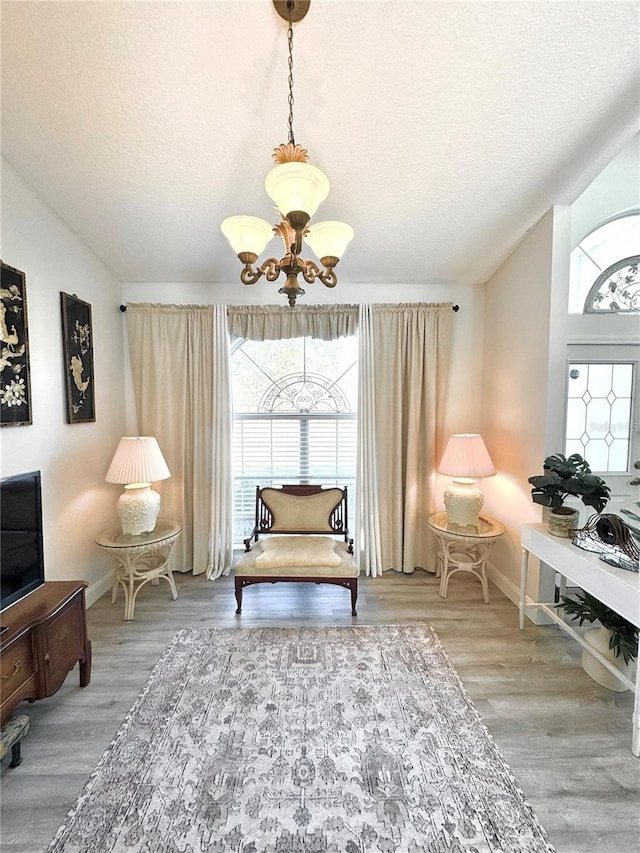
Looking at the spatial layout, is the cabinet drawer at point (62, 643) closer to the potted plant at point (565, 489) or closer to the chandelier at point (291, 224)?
the chandelier at point (291, 224)

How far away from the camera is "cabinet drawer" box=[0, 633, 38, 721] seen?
1.58 meters

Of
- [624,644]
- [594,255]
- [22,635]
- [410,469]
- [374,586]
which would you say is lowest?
[374,586]

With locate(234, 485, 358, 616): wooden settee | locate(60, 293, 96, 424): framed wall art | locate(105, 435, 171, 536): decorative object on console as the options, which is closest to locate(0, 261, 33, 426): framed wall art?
locate(60, 293, 96, 424): framed wall art

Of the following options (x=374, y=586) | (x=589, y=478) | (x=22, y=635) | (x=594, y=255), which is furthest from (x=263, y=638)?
(x=594, y=255)

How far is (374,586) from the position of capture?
3199 millimetres

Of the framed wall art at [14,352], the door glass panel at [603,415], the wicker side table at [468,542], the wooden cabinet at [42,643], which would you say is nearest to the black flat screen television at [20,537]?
the wooden cabinet at [42,643]

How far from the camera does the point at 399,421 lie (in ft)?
11.0

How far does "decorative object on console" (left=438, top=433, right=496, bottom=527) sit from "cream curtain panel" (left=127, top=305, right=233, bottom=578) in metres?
2.03

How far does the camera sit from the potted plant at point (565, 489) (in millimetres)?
2127

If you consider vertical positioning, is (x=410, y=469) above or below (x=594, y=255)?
below

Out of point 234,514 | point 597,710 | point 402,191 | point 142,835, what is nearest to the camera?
point 142,835

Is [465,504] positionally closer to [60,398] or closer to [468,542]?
[468,542]

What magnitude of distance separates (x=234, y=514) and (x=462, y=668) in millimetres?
2327

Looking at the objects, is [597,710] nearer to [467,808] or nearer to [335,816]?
[467,808]
